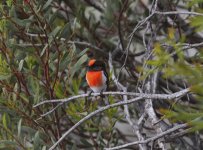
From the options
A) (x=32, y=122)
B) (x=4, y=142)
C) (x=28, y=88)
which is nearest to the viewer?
(x=4, y=142)

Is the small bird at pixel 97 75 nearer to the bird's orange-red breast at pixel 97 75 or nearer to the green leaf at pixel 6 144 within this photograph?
the bird's orange-red breast at pixel 97 75

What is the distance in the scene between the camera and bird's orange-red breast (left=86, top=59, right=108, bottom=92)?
7.86 ft

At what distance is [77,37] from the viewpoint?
3.01 metres

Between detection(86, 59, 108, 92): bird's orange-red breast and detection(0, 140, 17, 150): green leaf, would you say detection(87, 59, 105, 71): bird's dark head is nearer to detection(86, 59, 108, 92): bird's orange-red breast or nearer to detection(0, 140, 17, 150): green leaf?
detection(86, 59, 108, 92): bird's orange-red breast

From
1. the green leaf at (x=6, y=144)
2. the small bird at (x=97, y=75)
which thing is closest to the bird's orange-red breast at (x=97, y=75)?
the small bird at (x=97, y=75)

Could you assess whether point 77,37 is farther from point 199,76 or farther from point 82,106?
point 199,76

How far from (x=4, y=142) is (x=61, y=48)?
18.7 inches

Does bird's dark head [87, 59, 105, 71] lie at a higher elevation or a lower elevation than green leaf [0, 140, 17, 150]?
higher

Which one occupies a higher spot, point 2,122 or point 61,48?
point 61,48

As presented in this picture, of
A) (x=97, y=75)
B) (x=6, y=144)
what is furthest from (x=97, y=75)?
(x=6, y=144)

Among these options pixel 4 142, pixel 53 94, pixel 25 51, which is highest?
pixel 25 51

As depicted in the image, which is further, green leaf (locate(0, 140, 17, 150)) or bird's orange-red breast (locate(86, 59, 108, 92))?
bird's orange-red breast (locate(86, 59, 108, 92))

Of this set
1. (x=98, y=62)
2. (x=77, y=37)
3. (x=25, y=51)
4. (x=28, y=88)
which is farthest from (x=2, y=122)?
(x=77, y=37)

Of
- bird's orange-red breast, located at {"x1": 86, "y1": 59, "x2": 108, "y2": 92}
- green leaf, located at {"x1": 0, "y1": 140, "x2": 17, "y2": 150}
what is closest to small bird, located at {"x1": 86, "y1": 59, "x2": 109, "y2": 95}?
bird's orange-red breast, located at {"x1": 86, "y1": 59, "x2": 108, "y2": 92}
